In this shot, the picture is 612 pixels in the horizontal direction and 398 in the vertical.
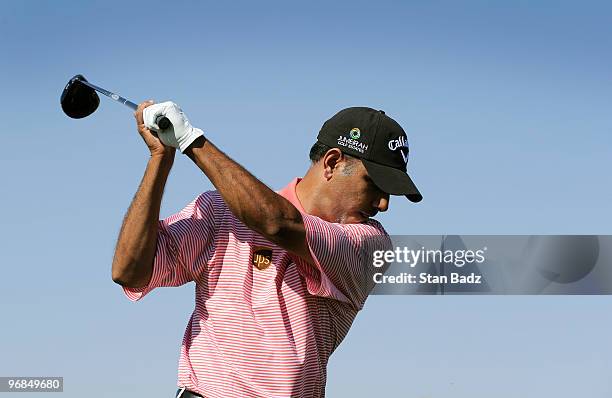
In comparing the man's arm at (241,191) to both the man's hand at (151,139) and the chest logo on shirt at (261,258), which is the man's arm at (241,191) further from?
the chest logo on shirt at (261,258)

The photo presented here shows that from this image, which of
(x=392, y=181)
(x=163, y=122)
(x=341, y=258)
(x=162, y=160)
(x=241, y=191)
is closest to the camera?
(x=241, y=191)

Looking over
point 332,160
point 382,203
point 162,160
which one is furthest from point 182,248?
point 382,203

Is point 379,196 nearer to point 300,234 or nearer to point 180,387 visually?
point 300,234

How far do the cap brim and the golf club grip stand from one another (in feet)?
4.04

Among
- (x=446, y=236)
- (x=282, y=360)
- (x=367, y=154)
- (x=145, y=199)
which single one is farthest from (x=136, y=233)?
(x=446, y=236)

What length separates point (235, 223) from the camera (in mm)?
5594

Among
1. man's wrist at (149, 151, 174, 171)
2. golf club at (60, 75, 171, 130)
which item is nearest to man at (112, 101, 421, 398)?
man's wrist at (149, 151, 174, 171)

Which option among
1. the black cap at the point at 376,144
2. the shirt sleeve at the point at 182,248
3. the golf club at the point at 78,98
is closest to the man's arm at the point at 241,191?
the shirt sleeve at the point at 182,248

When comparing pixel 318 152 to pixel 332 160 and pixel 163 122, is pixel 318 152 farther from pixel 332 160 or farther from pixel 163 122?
pixel 163 122

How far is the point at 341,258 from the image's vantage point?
18.4ft

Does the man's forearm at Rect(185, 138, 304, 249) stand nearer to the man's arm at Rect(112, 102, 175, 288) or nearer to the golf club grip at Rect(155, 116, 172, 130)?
the golf club grip at Rect(155, 116, 172, 130)

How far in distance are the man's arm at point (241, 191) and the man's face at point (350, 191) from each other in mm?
738

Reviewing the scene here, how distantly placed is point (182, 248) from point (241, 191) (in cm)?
78

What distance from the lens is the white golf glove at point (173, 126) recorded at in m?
4.96
